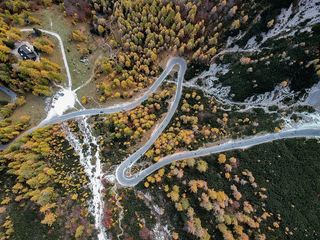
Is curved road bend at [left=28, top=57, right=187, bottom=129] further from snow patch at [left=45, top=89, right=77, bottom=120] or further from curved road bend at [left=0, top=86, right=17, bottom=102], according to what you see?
curved road bend at [left=0, top=86, right=17, bottom=102]

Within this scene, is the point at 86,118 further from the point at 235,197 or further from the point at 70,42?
the point at 235,197

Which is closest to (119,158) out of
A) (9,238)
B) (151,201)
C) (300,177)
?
(151,201)

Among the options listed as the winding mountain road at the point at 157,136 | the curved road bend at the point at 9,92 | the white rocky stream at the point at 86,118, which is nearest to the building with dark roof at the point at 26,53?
the white rocky stream at the point at 86,118

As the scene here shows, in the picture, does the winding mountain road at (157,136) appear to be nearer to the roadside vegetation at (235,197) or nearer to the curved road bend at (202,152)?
the curved road bend at (202,152)

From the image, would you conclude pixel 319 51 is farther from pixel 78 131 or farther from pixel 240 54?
pixel 78 131

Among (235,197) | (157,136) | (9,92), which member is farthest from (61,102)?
(235,197)

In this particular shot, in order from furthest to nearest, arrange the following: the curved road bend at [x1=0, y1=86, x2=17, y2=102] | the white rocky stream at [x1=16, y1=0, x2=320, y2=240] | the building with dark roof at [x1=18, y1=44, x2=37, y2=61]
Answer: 1. the building with dark roof at [x1=18, y1=44, x2=37, y2=61]
2. the curved road bend at [x1=0, y1=86, x2=17, y2=102]
3. the white rocky stream at [x1=16, y1=0, x2=320, y2=240]

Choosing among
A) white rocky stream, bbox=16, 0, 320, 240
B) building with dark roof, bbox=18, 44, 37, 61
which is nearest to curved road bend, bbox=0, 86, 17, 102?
building with dark roof, bbox=18, 44, 37, 61
